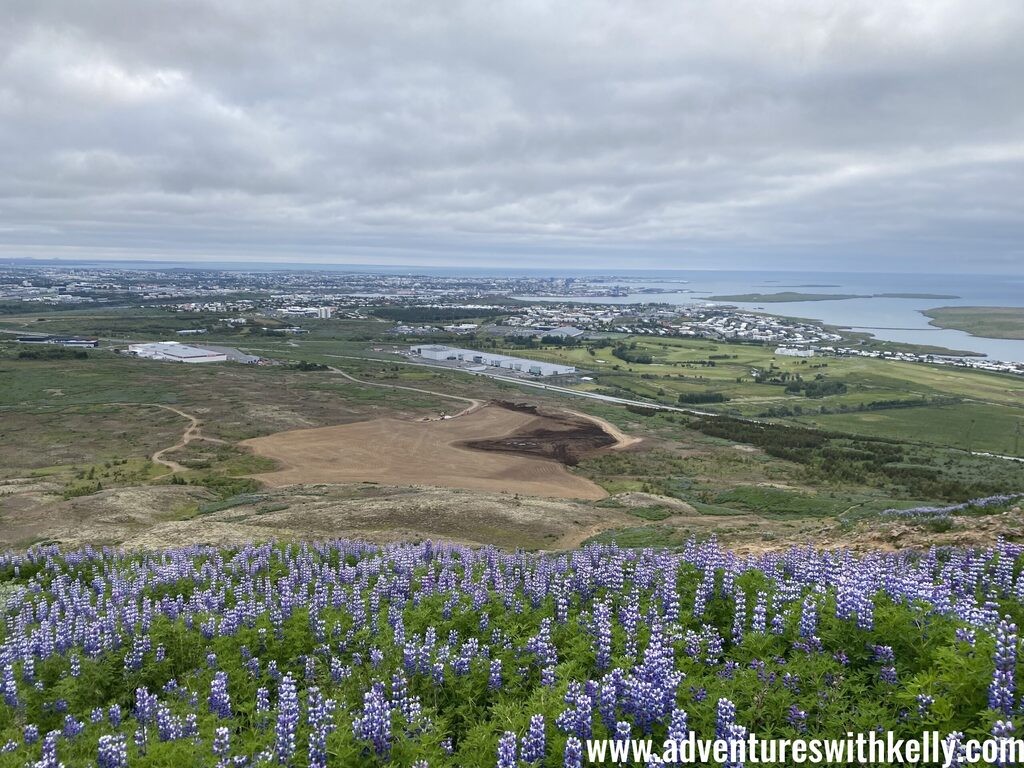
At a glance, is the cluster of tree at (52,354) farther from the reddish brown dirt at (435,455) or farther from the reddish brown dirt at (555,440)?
the reddish brown dirt at (555,440)

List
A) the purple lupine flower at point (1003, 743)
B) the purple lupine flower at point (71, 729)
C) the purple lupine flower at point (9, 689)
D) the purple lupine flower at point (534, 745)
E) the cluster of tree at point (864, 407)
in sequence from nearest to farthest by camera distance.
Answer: the purple lupine flower at point (1003, 743) < the purple lupine flower at point (534, 745) < the purple lupine flower at point (71, 729) < the purple lupine flower at point (9, 689) < the cluster of tree at point (864, 407)

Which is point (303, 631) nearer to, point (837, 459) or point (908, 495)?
point (908, 495)

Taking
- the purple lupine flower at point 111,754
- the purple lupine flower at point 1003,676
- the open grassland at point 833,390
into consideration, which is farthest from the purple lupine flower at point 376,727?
the open grassland at point 833,390

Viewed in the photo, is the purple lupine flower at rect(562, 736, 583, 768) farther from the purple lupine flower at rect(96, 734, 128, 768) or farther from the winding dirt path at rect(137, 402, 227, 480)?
the winding dirt path at rect(137, 402, 227, 480)

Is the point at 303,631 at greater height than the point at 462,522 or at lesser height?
greater

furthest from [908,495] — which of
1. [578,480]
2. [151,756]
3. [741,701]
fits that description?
[151,756]

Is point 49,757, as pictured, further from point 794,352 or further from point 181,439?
point 794,352

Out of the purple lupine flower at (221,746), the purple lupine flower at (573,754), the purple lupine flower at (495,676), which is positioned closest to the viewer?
the purple lupine flower at (573,754)
